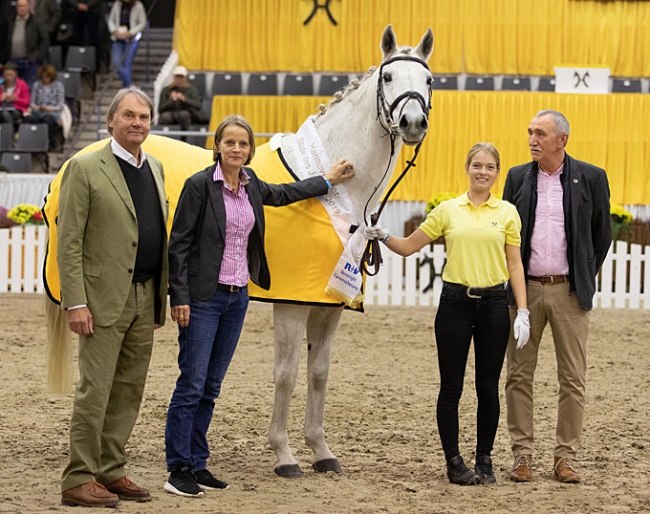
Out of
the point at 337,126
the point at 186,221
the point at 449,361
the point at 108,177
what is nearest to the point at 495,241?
the point at 449,361

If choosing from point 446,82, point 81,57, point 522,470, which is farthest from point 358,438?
point 81,57

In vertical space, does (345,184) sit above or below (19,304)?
above

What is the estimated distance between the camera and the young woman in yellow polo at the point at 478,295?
18.0ft

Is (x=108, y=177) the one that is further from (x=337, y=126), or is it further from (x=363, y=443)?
(x=363, y=443)

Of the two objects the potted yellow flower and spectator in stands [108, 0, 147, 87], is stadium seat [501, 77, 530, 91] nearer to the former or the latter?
spectator in stands [108, 0, 147, 87]

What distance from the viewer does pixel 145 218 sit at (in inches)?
198

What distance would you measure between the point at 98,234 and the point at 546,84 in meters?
15.6

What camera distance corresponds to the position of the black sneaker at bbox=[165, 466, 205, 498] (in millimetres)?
5203

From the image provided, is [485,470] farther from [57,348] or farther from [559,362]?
[57,348]

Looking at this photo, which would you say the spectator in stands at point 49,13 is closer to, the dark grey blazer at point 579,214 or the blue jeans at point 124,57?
the blue jeans at point 124,57

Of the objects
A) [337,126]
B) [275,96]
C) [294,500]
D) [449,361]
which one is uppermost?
[275,96]

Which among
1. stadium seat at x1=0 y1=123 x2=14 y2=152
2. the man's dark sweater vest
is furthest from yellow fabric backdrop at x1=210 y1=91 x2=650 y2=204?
the man's dark sweater vest

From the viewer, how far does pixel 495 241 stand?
549 centimetres

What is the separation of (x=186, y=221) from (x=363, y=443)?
2083 millimetres
